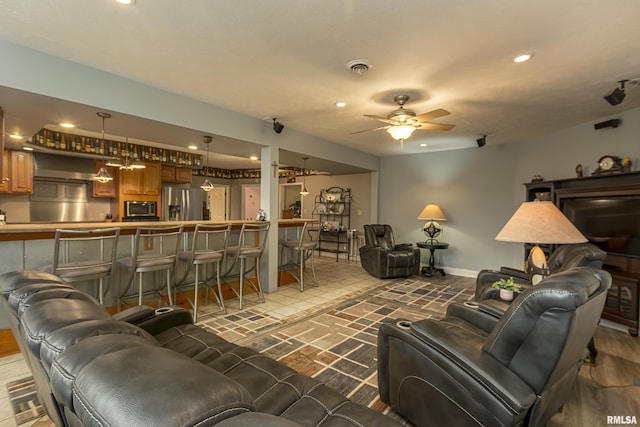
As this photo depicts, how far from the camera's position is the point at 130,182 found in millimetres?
6043

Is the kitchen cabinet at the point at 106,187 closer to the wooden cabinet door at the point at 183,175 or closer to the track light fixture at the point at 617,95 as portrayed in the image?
the wooden cabinet door at the point at 183,175

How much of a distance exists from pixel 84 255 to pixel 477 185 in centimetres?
623

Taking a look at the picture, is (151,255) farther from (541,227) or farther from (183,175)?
(183,175)

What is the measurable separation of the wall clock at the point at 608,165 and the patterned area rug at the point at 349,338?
234 centimetres

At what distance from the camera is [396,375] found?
178cm

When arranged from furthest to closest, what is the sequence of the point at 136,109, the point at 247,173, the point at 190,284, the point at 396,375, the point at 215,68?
the point at 247,173, the point at 190,284, the point at 136,109, the point at 215,68, the point at 396,375

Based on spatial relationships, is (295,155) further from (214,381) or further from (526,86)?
(214,381)

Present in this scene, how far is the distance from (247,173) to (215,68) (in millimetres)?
6622

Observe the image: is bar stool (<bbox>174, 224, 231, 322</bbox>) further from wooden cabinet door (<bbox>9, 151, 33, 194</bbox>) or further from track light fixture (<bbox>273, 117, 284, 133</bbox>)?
wooden cabinet door (<bbox>9, 151, 33, 194</bbox>)

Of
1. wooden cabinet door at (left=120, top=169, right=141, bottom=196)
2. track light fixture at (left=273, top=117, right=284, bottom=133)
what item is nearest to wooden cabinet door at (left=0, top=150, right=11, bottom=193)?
wooden cabinet door at (left=120, top=169, right=141, bottom=196)

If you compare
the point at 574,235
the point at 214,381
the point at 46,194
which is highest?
the point at 46,194

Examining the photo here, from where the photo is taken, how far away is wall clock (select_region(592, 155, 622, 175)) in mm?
3607

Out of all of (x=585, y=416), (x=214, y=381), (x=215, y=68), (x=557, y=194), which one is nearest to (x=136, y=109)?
(x=215, y=68)

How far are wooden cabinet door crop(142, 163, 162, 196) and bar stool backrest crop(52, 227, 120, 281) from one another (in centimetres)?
354
